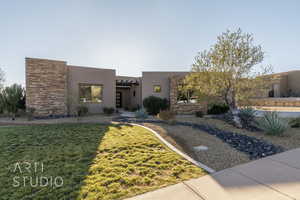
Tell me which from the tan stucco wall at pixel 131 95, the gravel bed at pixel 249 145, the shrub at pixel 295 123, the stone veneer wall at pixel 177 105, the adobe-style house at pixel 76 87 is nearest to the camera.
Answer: the gravel bed at pixel 249 145

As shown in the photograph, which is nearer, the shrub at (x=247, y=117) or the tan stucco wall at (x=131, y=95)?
the shrub at (x=247, y=117)

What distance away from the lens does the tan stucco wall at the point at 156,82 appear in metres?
13.1

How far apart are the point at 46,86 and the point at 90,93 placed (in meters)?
3.29

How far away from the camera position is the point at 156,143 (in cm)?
472

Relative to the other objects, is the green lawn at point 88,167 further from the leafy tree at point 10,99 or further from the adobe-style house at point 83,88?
the leafy tree at point 10,99

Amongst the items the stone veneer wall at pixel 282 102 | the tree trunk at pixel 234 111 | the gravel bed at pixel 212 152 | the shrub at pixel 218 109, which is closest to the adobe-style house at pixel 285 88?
the stone veneer wall at pixel 282 102

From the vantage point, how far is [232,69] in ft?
21.9

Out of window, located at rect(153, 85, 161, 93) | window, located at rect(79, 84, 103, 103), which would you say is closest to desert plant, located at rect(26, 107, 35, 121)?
window, located at rect(79, 84, 103, 103)

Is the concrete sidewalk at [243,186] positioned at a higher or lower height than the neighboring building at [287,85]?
lower

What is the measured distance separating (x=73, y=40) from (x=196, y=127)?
9.99 metres

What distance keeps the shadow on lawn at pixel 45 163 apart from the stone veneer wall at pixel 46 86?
5236mm

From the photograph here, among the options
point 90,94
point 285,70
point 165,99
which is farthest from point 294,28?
point 285,70

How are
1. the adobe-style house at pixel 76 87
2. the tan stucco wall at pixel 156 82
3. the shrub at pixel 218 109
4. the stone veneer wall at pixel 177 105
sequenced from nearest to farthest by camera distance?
the adobe-style house at pixel 76 87
the shrub at pixel 218 109
the stone veneer wall at pixel 177 105
the tan stucco wall at pixel 156 82

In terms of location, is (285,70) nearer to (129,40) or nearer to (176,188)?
(129,40)
